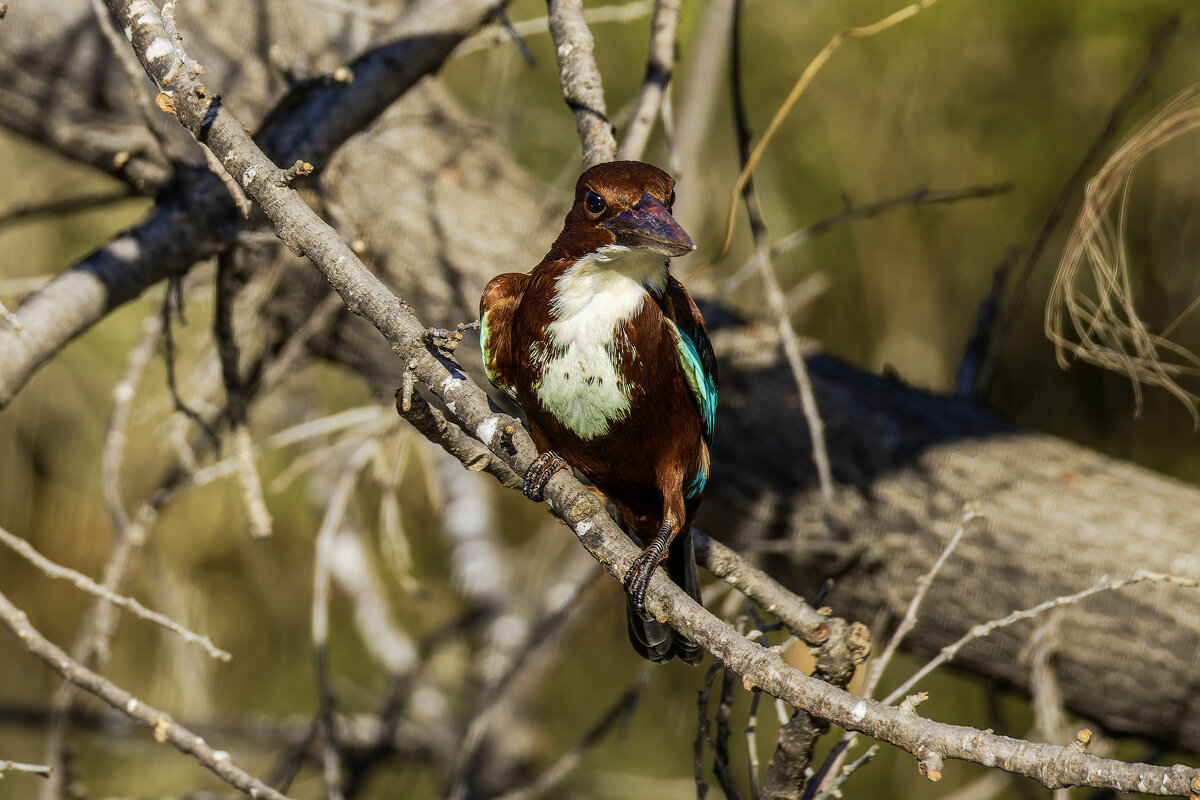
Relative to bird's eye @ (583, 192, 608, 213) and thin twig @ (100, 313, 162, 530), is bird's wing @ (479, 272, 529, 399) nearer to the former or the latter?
bird's eye @ (583, 192, 608, 213)

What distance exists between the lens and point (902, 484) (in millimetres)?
2398

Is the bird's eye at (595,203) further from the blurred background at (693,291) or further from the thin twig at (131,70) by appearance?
the blurred background at (693,291)

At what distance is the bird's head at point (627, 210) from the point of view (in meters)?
1.41

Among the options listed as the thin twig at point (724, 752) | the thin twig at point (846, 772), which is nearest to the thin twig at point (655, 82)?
the thin twig at point (724, 752)

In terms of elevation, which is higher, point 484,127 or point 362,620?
point 484,127

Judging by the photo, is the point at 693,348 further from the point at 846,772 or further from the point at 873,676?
the point at 846,772

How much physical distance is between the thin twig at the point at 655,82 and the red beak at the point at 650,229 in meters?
0.33

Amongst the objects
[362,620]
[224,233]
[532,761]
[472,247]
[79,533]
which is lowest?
[532,761]

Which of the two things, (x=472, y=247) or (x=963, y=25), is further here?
(x=963, y=25)

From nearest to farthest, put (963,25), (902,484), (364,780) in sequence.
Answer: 1. (902,484)
2. (963,25)
3. (364,780)

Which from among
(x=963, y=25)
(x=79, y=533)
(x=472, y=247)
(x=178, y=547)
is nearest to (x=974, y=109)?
(x=963, y=25)

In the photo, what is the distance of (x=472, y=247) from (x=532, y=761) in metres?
Result: 2.02

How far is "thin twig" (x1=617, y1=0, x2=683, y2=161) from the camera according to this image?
1.83m

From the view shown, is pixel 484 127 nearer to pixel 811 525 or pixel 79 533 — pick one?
pixel 811 525
